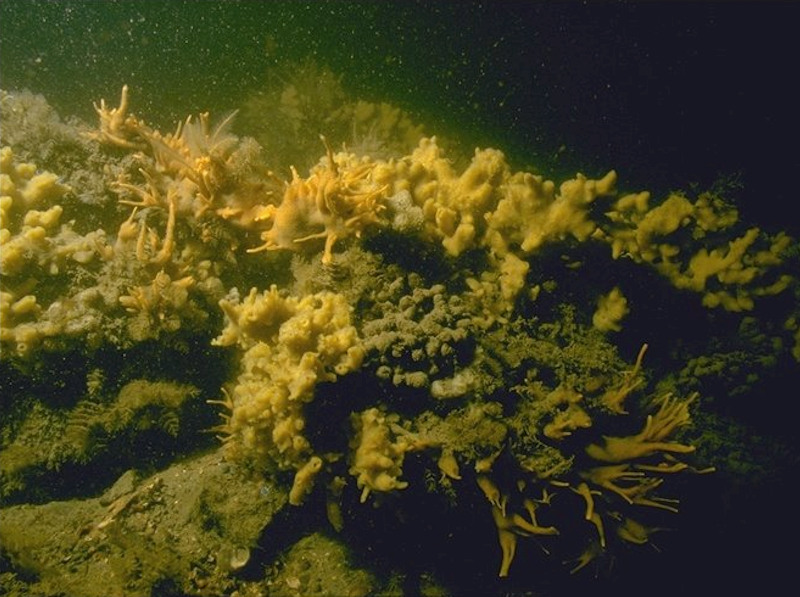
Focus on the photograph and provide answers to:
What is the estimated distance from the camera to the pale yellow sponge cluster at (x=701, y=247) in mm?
3256

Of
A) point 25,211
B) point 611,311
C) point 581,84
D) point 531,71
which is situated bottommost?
point 25,211

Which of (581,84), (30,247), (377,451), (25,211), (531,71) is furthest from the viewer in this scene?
(531,71)

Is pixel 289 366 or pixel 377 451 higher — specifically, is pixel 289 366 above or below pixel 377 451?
above

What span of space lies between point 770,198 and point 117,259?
304 inches

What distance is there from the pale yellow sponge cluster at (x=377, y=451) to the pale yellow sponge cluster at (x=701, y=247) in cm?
198

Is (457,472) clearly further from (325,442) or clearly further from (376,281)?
(376,281)

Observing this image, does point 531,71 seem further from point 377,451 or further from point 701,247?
point 377,451

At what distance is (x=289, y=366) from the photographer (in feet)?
9.04

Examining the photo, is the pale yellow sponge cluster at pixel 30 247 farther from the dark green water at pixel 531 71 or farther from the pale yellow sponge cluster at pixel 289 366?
the dark green water at pixel 531 71

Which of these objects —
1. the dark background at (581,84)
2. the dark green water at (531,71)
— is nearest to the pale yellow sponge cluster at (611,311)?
the dark background at (581,84)

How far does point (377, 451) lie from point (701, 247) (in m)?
2.89

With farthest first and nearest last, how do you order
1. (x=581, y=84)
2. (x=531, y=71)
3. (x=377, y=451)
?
1. (x=531, y=71)
2. (x=581, y=84)
3. (x=377, y=451)

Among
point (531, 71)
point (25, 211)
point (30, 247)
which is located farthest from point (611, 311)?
point (531, 71)

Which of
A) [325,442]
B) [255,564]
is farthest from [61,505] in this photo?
[325,442]
